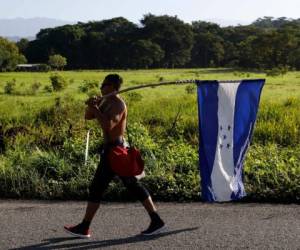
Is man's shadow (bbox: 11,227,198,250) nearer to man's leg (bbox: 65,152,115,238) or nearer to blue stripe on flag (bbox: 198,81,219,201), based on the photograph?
man's leg (bbox: 65,152,115,238)

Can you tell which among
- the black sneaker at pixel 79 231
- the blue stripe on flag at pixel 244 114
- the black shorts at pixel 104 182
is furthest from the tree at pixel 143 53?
the black sneaker at pixel 79 231

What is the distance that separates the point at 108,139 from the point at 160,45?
63.5 metres

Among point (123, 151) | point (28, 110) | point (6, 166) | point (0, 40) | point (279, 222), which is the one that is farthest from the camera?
point (0, 40)

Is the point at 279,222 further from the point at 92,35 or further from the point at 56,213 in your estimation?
the point at 92,35

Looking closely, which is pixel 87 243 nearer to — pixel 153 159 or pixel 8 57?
pixel 153 159

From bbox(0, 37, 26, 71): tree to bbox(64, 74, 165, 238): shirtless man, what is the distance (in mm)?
47849

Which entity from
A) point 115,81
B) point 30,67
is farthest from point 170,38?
point 115,81

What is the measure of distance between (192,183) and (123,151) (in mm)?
1821

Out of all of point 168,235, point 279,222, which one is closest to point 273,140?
point 279,222

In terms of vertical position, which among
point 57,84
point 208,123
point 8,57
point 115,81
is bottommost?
point 57,84

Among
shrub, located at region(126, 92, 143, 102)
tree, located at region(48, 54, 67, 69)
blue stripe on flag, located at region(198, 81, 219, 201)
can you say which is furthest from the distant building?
blue stripe on flag, located at region(198, 81, 219, 201)

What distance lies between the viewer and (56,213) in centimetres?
531

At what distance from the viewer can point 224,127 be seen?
5016mm

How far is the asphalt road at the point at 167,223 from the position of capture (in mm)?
4398
